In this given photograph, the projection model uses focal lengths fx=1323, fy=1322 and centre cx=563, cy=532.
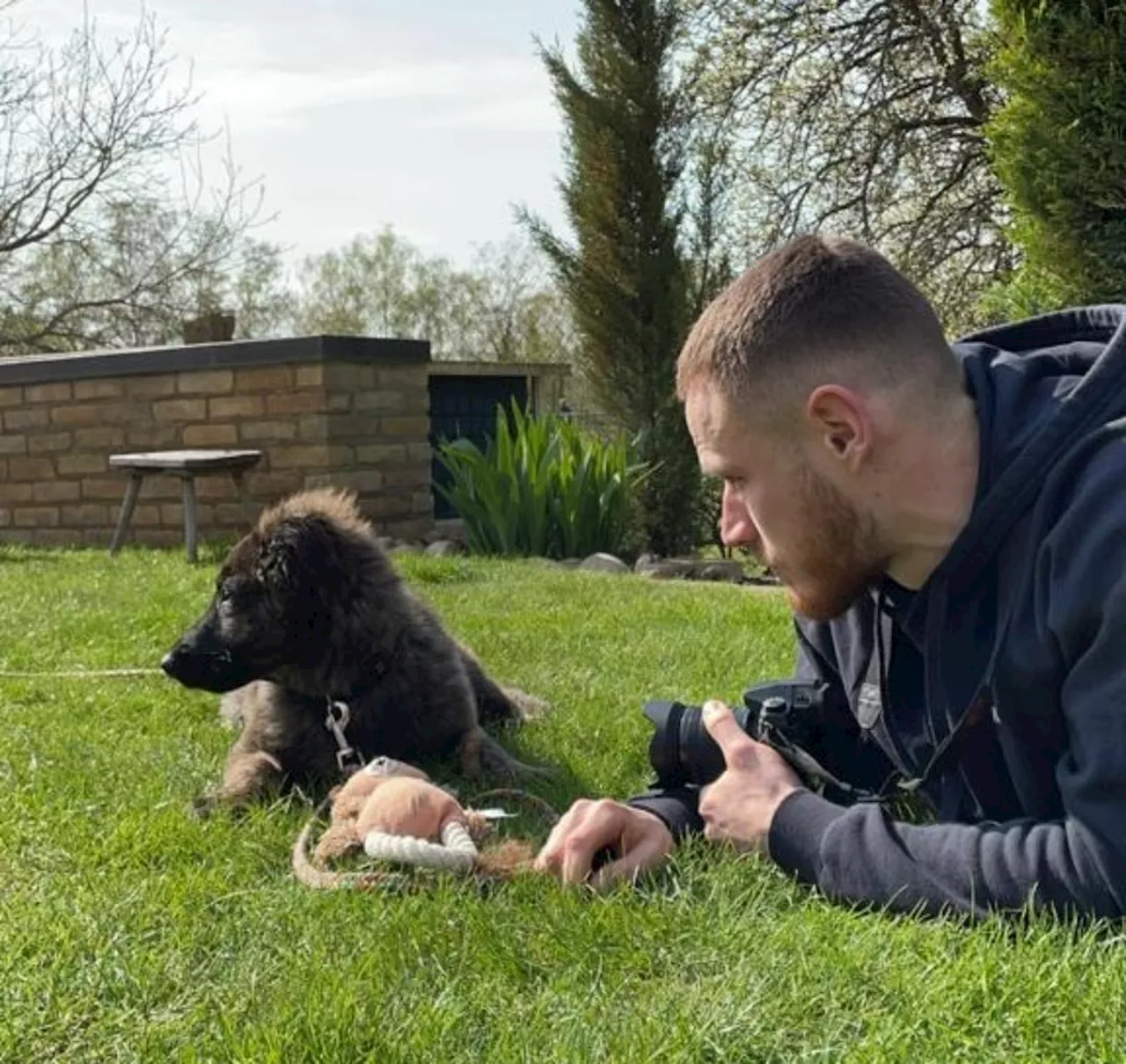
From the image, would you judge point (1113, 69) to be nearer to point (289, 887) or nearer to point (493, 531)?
point (493, 531)

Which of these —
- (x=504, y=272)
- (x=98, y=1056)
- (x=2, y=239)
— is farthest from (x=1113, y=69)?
(x=504, y=272)

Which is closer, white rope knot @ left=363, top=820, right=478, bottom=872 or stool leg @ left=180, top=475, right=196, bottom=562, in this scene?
white rope knot @ left=363, top=820, right=478, bottom=872

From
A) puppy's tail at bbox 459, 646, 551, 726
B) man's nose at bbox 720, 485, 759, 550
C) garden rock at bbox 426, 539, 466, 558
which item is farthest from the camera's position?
garden rock at bbox 426, 539, 466, 558

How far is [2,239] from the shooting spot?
2262cm

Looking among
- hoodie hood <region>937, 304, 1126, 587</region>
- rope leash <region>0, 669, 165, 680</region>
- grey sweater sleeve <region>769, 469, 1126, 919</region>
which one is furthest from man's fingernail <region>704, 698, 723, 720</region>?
rope leash <region>0, 669, 165, 680</region>

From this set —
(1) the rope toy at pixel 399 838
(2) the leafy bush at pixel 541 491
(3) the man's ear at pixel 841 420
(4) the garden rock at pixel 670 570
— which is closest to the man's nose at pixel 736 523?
(3) the man's ear at pixel 841 420

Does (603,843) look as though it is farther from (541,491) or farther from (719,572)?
(541,491)

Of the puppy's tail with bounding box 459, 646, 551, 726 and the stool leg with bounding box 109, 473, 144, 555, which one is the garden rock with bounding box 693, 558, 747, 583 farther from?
the puppy's tail with bounding box 459, 646, 551, 726

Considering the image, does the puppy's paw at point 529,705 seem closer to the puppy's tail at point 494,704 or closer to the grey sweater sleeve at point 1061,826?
the puppy's tail at point 494,704

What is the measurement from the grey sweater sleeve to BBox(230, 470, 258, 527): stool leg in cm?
910

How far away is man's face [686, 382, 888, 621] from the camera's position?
2184 mm

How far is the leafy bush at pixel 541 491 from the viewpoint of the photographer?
1064cm

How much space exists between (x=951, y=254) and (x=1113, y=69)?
7.46 meters

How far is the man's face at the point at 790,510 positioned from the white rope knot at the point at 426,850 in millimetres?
844
